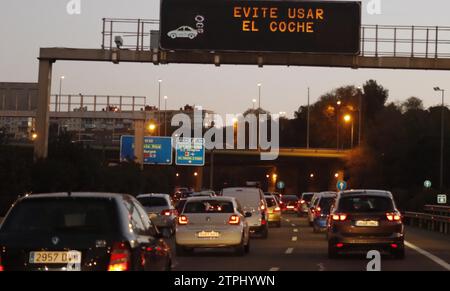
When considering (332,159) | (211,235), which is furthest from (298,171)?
(211,235)

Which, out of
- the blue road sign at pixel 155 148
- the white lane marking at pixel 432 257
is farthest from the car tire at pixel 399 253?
the blue road sign at pixel 155 148

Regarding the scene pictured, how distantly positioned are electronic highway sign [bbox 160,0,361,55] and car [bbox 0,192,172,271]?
972 inches

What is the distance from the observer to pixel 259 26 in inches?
1412

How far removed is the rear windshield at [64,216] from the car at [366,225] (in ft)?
40.1

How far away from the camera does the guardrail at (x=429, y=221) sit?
4028 centimetres

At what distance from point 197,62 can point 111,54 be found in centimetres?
345

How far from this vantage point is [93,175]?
5294 cm

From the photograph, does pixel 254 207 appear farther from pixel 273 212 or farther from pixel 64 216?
pixel 64 216

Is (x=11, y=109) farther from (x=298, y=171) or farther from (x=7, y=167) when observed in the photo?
(x=7, y=167)

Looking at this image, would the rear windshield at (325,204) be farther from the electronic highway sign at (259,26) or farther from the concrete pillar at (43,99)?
the concrete pillar at (43,99)

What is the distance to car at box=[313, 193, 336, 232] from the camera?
3569 centimetres

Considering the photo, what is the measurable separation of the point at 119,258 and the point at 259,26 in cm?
2589

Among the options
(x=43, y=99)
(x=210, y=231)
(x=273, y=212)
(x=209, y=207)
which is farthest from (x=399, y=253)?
(x=43, y=99)

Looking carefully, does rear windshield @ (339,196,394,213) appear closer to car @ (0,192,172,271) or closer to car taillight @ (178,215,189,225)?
car taillight @ (178,215,189,225)
